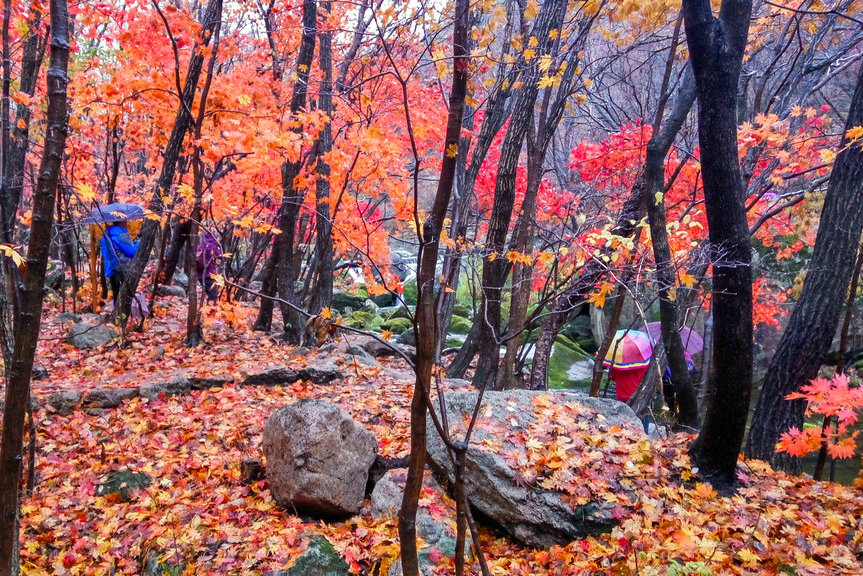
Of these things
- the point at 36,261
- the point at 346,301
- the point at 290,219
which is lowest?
the point at 346,301

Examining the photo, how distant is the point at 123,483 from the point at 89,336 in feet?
14.4

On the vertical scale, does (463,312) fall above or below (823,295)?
below

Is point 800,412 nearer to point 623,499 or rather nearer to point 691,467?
point 691,467

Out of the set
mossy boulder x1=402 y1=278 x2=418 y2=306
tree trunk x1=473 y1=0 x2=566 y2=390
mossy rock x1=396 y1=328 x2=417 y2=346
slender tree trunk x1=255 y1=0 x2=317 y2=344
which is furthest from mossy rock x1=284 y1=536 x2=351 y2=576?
mossy boulder x1=402 y1=278 x2=418 y2=306

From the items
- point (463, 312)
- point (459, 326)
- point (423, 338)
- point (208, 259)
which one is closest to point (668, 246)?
point (423, 338)

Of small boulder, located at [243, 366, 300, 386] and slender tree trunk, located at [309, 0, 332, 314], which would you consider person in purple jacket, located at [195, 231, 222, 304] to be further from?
small boulder, located at [243, 366, 300, 386]

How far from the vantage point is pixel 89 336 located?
7.74 metres

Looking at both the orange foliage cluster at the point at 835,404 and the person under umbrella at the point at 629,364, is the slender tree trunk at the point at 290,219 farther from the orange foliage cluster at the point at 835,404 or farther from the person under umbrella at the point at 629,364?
the orange foliage cluster at the point at 835,404

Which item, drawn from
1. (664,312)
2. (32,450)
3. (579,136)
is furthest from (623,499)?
(579,136)

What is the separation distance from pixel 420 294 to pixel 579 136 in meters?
17.5

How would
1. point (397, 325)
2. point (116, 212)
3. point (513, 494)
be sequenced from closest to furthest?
point (513, 494) < point (116, 212) < point (397, 325)

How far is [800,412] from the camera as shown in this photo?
4660 millimetres

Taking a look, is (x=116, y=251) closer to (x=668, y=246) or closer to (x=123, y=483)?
(x=123, y=483)

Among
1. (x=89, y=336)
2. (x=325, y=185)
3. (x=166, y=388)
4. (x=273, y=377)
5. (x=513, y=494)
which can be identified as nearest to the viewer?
(x=513, y=494)
